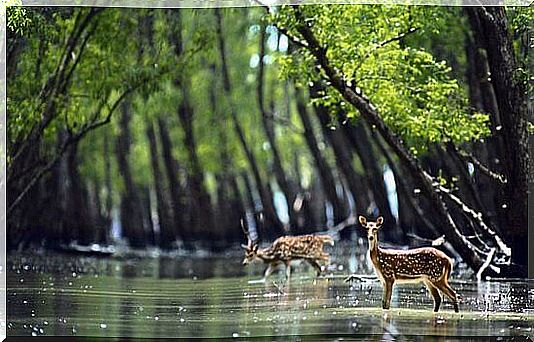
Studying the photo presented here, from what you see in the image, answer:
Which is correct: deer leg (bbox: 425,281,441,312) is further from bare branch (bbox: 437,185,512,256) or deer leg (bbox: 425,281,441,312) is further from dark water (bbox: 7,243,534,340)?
bare branch (bbox: 437,185,512,256)

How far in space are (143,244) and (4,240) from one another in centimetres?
107

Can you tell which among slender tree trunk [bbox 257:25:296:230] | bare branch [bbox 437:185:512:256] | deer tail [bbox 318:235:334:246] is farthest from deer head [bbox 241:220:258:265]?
bare branch [bbox 437:185:512:256]

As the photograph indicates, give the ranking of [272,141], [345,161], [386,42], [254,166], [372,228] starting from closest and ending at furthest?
[372,228] < [386,42] < [345,161] < [272,141] < [254,166]

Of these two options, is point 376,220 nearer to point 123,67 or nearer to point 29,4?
point 123,67

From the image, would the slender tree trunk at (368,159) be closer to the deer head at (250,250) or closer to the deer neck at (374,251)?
the deer neck at (374,251)

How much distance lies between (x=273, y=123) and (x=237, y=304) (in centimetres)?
163

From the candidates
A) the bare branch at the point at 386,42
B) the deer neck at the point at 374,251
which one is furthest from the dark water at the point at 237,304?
the bare branch at the point at 386,42

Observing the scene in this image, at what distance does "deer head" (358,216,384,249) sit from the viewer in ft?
22.0

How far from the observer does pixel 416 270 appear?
652 cm

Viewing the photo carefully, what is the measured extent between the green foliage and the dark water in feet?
3.27

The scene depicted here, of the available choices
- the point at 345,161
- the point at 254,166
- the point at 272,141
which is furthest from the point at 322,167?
the point at 254,166

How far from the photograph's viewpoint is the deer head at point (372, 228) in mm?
6711

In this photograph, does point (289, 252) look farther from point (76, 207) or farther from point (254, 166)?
point (76, 207)

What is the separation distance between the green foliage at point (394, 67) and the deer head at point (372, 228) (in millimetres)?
634
